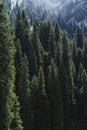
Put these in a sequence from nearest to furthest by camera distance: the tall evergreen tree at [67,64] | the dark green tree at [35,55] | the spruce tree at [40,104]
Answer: the spruce tree at [40,104]
the tall evergreen tree at [67,64]
the dark green tree at [35,55]

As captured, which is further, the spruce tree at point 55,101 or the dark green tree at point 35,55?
the dark green tree at point 35,55

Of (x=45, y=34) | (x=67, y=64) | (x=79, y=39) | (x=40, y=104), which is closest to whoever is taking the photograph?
(x=40, y=104)

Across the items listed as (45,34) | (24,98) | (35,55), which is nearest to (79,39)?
(45,34)

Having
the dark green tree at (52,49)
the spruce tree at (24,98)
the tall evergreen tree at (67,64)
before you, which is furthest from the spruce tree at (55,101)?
the dark green tree at (52,49)

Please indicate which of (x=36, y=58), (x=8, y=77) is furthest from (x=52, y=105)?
(x=8, y=77)

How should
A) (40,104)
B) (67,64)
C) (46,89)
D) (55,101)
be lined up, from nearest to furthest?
(40,104) < (55,101) < (46,89) < (67,64)

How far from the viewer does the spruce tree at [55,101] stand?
78.4 meters

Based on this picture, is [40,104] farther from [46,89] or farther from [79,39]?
[79,39]

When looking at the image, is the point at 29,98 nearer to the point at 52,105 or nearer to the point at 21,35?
the point at 52,105

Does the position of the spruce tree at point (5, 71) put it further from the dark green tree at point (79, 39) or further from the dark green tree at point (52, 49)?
the dark green tree at point (79, 39)

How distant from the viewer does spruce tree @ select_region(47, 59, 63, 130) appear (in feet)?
257

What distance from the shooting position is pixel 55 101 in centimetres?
8031

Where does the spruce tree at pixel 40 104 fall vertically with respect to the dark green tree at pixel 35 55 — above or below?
below

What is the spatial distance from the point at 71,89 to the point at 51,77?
10508mm
